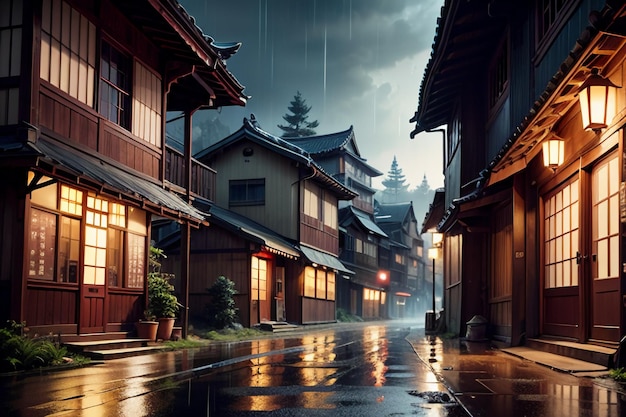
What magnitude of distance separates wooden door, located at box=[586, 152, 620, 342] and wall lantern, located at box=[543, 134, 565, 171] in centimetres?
79

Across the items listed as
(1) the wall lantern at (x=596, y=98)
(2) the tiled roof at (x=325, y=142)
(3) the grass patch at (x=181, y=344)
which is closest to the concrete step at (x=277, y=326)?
(3) the grass patch at (x=181, y=344)

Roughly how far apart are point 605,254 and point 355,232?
141 ft

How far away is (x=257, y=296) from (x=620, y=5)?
77.7 ft

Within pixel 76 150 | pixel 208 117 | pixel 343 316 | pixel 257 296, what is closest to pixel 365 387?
pixel 76 150

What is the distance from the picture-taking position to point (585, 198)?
990cm

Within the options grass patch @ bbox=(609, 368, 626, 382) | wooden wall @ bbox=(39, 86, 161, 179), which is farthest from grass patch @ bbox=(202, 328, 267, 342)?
grass patch @ bbox=(609, 368, 626, 382)

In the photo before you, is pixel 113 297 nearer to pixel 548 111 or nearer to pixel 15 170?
pixel 15 170

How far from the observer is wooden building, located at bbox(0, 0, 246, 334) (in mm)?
11531

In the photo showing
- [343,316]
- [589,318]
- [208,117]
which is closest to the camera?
[589,318]

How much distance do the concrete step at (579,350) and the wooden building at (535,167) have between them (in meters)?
0.17

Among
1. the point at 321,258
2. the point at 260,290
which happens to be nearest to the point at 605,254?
the point at 260,290

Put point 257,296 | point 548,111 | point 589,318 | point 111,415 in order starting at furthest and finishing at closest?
1. point 257,296
2. point 589,318
3. point 548,111
4. point 111,415

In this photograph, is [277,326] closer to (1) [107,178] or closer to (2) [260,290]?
(2) [260,290]

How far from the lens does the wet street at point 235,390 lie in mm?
6195
